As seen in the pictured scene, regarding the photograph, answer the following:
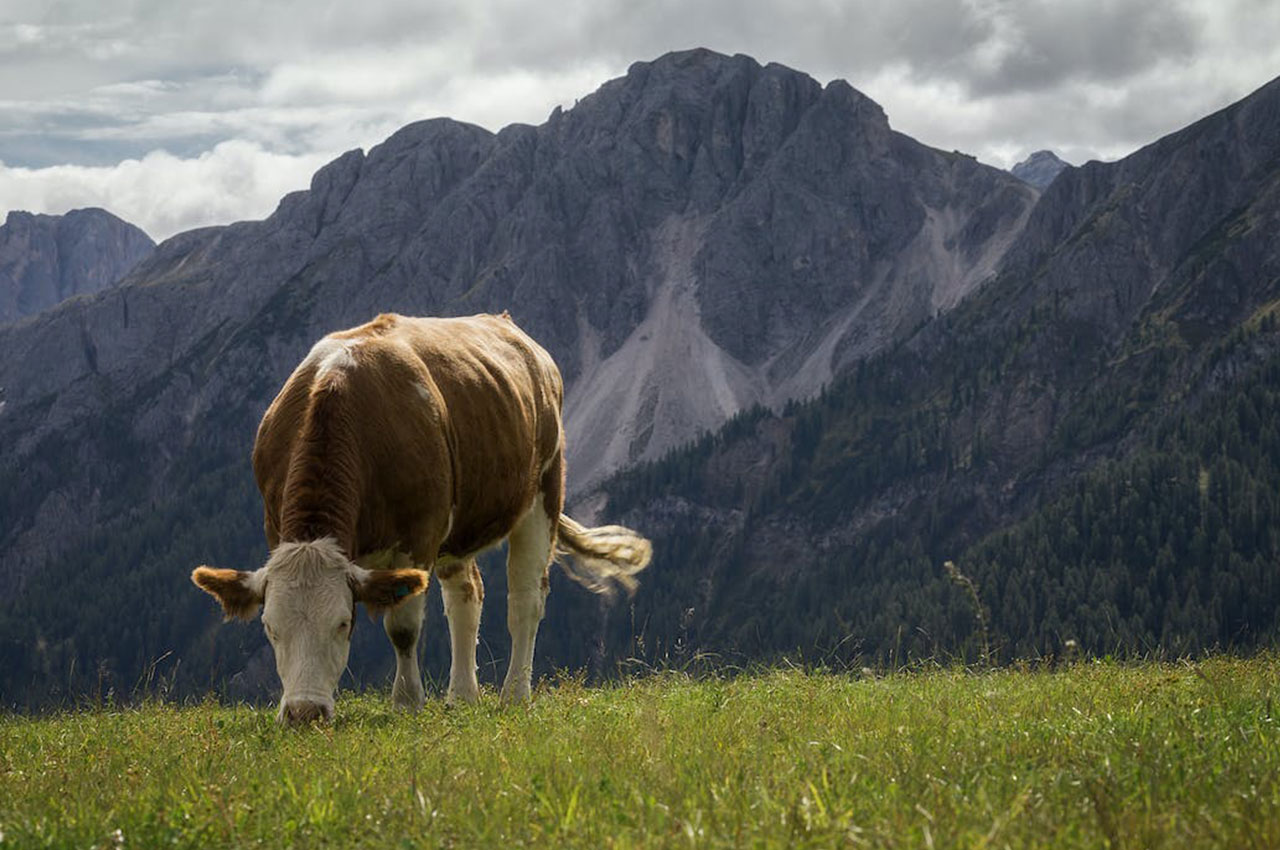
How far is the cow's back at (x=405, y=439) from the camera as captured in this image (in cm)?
1088

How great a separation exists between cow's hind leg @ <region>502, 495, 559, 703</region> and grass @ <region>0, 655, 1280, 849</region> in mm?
4590

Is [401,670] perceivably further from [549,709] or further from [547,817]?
[547,817]

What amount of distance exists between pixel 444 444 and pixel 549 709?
8.83 feet

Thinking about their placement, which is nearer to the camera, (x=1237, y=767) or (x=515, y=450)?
(x=1237, y=767)

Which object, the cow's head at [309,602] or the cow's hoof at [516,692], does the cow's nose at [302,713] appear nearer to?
the cow's head at [309,602]

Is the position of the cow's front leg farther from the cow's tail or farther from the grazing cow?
the cow's tail

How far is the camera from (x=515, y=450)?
44.4ft

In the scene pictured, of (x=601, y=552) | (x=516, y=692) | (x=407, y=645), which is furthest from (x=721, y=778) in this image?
(x=601, y=552)

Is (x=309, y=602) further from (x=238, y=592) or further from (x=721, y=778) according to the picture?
(x=721, y=778)

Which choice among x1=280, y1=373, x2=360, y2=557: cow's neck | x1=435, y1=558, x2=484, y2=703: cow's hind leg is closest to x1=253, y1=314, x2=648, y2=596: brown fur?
x1=280, y1=373, x2=360, y2=557: cow's neck

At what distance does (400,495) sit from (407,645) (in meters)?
1.78

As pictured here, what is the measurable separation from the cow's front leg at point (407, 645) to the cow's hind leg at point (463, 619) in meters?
1.21

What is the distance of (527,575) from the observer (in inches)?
587

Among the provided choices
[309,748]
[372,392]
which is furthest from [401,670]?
[309,748]
